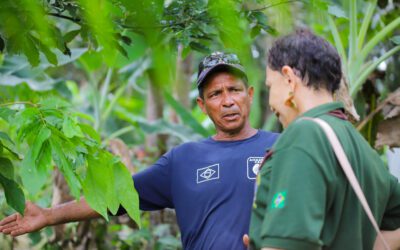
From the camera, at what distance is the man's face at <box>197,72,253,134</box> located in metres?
3.20

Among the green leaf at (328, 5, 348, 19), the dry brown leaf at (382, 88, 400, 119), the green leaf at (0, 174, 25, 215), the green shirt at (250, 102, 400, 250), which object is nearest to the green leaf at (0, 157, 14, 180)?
the green leaf at (0, 174, 25, 215)

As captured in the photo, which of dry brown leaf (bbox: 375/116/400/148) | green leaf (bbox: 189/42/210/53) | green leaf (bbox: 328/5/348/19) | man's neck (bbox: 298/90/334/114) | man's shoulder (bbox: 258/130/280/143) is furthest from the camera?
dry brown leaf (bbox: 375/116/400/148)

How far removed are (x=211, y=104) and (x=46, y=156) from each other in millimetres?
1091

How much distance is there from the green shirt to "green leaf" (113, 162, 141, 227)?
65 centimetres

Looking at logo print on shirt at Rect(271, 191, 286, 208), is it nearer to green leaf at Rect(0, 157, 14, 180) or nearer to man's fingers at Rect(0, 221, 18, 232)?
green leaf at Rect(0, 157, 14, 180)

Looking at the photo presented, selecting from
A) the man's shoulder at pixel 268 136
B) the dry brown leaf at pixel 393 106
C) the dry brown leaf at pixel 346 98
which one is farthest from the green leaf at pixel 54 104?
the dry brown leaf at pixel 393 106

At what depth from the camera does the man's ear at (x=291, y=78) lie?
2.01 m

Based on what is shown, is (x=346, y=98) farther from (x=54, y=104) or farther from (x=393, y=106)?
(x=54, y=104)

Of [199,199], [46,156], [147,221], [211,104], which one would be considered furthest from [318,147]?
[147,221]

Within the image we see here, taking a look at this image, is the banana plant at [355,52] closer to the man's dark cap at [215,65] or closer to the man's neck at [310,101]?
the man's dark cap at [215,65]

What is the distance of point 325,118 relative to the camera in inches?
77.2

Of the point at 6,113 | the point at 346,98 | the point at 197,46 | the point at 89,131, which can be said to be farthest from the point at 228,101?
the point at 6,113

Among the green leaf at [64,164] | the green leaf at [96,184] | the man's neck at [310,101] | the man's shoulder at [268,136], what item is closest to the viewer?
the man's neck at [310,101]

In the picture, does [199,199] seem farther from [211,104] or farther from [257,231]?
[257,231]
